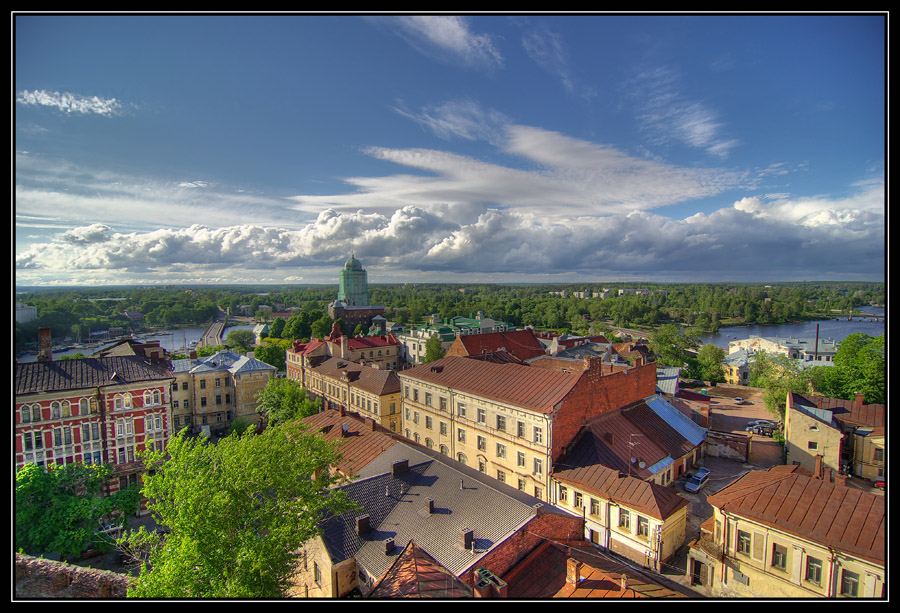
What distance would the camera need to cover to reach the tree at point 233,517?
8.02m

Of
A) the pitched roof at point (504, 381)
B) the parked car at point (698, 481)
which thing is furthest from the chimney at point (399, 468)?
the parked car at point (698, 481)

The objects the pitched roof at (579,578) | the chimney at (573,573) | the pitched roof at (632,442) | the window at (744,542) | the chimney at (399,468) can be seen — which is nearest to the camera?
the pitched roof at (579,578)

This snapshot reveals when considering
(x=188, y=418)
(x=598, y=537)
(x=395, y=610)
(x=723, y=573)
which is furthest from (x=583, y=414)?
(x=188, y=418)

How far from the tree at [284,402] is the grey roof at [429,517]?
54.2 ft

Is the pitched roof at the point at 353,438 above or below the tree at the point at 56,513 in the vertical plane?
above

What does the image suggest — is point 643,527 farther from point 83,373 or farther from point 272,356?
point 272,356

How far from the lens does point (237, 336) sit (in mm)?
76750

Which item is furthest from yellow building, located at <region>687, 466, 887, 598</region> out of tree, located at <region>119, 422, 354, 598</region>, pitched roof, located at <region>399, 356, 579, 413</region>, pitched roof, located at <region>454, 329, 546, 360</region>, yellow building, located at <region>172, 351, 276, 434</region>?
yellow building, located at <region>172, 351, 276, 434</region>

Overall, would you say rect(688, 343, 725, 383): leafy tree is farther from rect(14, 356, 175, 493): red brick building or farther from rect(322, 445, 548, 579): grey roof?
rect(14, 356, 175, 493): red brick building

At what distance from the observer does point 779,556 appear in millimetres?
11008

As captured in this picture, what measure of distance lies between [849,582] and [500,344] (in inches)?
1404

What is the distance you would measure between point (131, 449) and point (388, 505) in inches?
726

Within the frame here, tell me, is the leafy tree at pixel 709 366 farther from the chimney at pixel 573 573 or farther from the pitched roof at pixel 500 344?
the chimney at pixel 573 573

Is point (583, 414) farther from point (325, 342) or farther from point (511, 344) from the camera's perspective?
point (325, 342)
